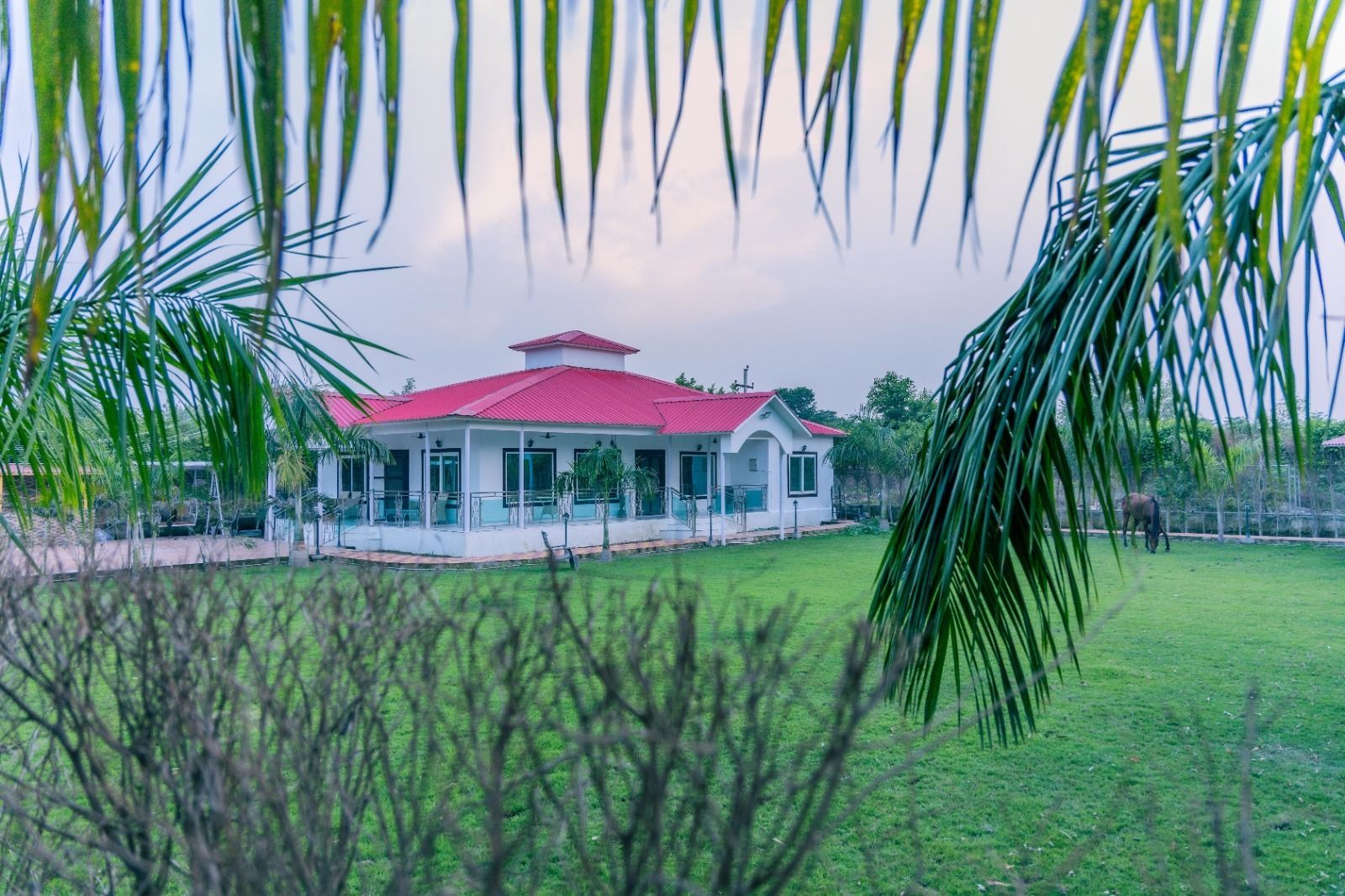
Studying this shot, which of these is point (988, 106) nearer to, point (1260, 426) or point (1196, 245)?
point (1196, 245)

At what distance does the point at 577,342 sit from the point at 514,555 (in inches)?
385

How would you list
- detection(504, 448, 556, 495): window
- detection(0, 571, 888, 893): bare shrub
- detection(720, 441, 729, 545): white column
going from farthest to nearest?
detection(720, 441, 729, 545): white column, detection(504, 448, 556, 495): window, detection(0, 571, 888, 893): bare shrub

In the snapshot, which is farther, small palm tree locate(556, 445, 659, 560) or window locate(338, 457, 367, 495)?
window locate(338, 457, 367, 495)

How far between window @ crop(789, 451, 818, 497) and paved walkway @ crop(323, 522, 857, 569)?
8.22 feet

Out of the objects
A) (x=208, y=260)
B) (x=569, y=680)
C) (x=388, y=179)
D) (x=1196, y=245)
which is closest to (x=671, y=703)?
(x=569, y=680)

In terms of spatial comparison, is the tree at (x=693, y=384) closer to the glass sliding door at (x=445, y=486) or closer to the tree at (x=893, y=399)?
the tree at (x=893, y=399)

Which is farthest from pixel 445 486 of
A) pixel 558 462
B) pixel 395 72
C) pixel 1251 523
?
pixel 395 72

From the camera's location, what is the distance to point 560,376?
78.7 ft

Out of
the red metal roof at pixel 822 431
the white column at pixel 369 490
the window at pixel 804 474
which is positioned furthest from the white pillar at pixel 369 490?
the red metal roof at pixel 822 431

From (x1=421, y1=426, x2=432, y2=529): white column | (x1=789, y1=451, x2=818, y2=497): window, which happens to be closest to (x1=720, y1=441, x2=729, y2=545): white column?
(x1=789, y1=451, x2=818, y2=497): window

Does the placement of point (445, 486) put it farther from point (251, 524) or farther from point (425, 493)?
point (251, 524)

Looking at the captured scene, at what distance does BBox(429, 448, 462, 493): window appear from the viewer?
1998 centimetres

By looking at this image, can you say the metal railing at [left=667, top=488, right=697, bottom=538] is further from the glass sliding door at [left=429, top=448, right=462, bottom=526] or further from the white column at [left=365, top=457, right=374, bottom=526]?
the white column at [left=365, top=457, right=374, bottom=526]

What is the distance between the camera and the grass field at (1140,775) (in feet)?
13.1
